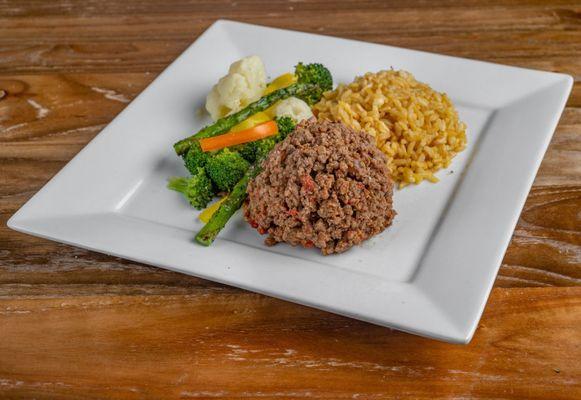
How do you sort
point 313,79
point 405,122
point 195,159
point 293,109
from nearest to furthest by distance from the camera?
point 195,159
point 405,122
point 293,109
point 313,79

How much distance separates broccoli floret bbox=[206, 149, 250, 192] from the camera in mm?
4621

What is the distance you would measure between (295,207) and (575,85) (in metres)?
2.98

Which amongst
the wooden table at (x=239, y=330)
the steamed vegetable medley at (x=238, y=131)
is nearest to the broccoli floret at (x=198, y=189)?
the steamed vegetable medley at (x=238, y=131)

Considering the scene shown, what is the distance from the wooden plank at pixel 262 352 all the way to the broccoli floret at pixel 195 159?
1.02m

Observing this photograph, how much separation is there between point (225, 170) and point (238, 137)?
331 millimetres

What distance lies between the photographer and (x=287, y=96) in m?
5.19

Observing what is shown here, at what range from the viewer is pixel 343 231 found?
4.05 m

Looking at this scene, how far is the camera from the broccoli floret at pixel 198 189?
4543mm

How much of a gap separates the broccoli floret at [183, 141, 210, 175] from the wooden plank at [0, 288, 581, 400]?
102 cm

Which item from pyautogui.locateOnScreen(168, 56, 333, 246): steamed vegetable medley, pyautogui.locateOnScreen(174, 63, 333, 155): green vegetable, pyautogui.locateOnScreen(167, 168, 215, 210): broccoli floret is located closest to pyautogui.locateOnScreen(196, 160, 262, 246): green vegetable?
pyautogui.locateOnScreen(168, 56, 333, 246): steamed vegetable medley

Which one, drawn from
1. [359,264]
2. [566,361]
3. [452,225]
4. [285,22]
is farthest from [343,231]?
[285,22]

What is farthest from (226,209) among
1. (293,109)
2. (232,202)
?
(293,109)

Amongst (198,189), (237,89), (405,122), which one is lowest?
(405,122)

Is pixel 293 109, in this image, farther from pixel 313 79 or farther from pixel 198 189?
pixel 198 189
